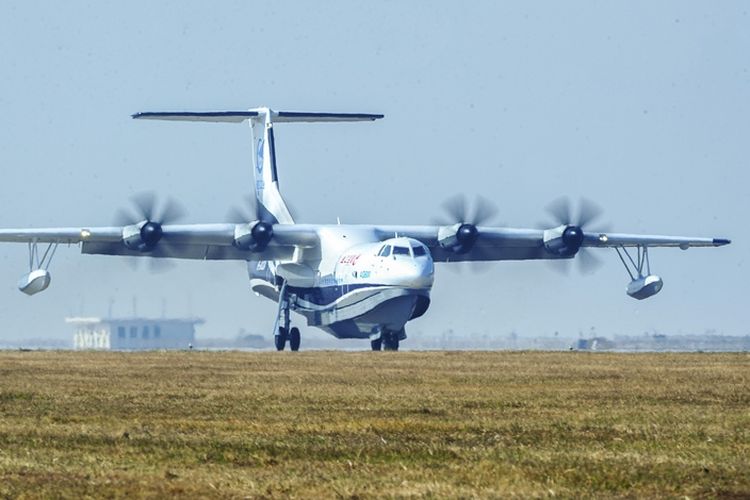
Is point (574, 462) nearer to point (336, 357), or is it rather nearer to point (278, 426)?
point (278, 426)

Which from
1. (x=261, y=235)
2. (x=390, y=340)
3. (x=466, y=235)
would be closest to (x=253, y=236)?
(x=261, y=235)

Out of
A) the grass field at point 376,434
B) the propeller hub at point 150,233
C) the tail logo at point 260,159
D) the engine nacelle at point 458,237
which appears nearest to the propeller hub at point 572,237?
the engine nacelle at point 458,237

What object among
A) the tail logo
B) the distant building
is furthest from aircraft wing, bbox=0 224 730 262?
the distant building

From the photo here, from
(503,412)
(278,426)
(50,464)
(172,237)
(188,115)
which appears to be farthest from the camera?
(188,115)

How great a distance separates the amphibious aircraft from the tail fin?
0.71 ft

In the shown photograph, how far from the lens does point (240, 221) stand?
57.8 metres

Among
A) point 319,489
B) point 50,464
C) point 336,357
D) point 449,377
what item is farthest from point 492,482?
point 336,357

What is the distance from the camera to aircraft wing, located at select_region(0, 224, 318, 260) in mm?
54219

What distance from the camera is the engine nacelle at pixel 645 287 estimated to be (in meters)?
57.7

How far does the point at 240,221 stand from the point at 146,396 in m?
34.1

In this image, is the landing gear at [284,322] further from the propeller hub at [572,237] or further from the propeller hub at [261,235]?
the propeller hub at [572,237]

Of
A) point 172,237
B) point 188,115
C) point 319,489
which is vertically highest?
point 188,115

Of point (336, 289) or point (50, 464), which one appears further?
point (336, 289)

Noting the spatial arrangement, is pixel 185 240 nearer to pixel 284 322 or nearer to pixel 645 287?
pixel 284 322
